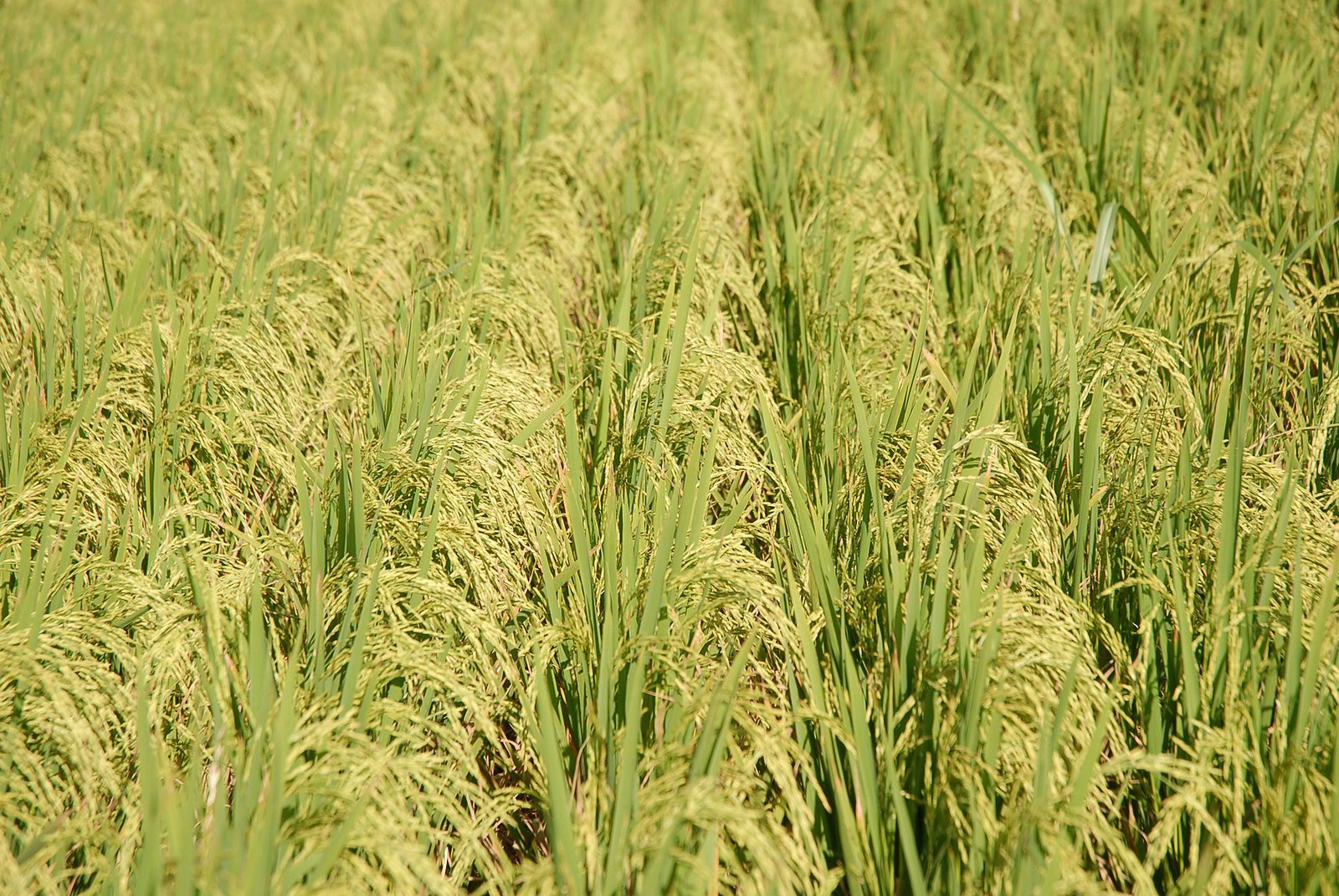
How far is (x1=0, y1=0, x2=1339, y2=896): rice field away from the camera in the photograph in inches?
48.7

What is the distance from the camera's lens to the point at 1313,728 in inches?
51.4

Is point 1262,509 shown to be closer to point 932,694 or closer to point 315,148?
point 932,694

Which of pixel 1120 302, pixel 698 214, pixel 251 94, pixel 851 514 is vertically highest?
pixel 251 94

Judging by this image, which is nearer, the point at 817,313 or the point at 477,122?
the point at 817,313

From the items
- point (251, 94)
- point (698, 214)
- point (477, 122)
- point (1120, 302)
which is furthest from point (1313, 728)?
point (251, 94)

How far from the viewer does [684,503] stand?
1.58m

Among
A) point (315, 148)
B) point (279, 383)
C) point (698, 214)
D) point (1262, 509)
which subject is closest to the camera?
point (1262, 509)

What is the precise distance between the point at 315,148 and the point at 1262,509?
9.59 feet

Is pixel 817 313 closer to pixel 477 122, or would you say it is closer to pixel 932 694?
pixel 932 694

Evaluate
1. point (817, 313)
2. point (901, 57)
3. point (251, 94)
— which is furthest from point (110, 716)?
point (901, 57)

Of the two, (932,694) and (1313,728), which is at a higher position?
(932,694)

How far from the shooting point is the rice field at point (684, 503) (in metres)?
1.24

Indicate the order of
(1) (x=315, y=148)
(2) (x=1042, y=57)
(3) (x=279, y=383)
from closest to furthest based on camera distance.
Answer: (3) (x=279, y=383)
(1) (x=315, y=148)
(2) (x=1042, y=57)

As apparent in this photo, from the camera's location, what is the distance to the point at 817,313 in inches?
85.6
